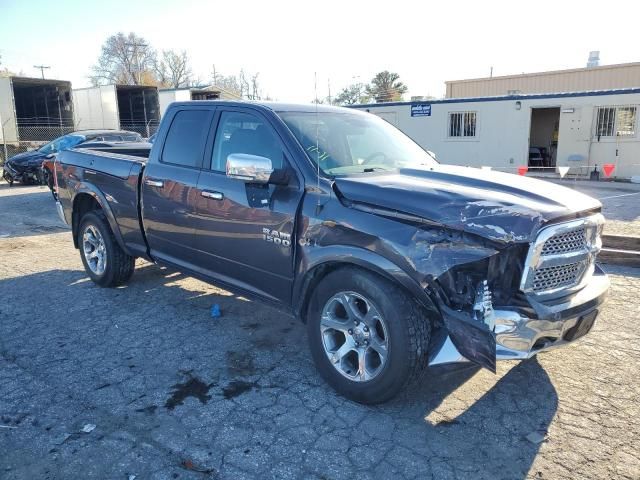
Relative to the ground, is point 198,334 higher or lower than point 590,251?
lower

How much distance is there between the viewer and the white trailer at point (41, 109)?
79.5ft

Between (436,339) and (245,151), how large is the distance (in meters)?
2.14

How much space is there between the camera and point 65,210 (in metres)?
6.36

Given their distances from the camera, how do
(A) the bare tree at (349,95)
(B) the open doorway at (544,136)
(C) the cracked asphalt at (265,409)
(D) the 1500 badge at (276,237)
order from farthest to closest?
(B) the open doorway at (544,136)
(A) the bare tree at (349,95)
(D) the 1500 badge at (276,237)
(C) the cracked asphalt at (265,409)

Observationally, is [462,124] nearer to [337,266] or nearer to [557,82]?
[557,82]

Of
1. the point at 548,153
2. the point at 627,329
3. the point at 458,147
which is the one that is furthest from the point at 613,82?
the point at 627,329

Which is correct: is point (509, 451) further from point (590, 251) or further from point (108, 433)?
point (108, 433)

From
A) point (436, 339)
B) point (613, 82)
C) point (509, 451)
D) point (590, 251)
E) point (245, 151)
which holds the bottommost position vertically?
point (509, 451)

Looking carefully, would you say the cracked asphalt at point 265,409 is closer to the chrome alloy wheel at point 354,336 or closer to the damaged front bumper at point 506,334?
the damaged front bumper at point 506,334

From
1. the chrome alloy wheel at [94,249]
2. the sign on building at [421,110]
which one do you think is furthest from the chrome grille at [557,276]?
the sign on building at [421,110]

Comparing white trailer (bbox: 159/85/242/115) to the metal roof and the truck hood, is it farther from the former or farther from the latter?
the truck hood

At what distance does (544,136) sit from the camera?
23.5m

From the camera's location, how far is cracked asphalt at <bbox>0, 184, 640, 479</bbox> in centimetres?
288

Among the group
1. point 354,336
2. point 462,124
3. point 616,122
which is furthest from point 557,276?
point 462,124
